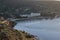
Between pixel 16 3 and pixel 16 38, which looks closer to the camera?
pixel 16 38

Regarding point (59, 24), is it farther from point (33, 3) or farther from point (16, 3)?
point (16, 3)

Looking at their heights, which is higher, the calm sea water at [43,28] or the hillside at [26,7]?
the hillside at [26,7]

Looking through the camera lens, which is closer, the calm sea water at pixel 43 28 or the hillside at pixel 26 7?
the calm sea water at pixel 43 28

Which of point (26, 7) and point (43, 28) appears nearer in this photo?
point (43, 28)

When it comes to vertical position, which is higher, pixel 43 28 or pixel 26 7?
pixel 26 7

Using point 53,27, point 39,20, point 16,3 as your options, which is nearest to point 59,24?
point 53,27

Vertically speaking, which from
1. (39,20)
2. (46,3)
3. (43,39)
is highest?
(46,3)

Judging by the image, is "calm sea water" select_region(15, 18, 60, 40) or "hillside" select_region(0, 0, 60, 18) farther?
"hillside" select_region(0, 0, 60, 18)

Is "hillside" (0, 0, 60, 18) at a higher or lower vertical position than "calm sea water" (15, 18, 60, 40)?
higher
